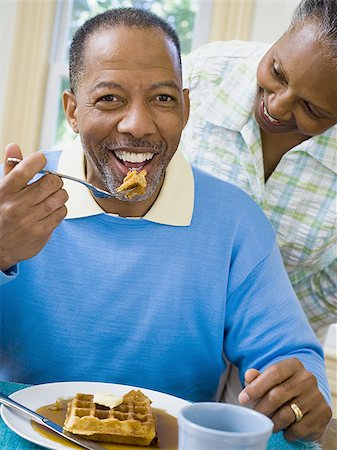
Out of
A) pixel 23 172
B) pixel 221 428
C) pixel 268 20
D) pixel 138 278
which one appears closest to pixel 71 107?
pixel 138 278

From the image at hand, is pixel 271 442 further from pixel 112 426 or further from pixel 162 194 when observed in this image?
pixel 162 194

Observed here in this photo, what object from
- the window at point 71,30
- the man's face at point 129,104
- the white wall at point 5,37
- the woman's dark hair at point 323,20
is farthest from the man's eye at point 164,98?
the white wall at point 5,37

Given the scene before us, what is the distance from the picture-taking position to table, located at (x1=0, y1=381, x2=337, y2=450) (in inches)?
43.1

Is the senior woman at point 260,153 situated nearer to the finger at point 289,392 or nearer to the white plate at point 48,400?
the finger at point 289,392

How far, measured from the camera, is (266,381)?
4.32ft

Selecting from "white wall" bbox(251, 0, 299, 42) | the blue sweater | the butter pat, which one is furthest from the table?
"white wall" bbox(251, 0, 299, 42)

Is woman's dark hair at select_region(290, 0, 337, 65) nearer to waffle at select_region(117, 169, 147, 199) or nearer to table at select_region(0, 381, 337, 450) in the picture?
waffle at select_region(117, 169, 147, 199)

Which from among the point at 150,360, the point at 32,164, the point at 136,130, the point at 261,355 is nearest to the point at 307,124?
the point at 136,130

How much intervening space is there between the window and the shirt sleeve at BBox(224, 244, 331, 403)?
242cm

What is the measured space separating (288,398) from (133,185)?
552mm

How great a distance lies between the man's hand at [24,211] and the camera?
1.30 m

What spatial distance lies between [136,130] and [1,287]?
1.48 feet

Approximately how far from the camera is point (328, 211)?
204cm

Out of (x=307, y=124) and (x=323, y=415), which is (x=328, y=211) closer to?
(x=307, y=124)
